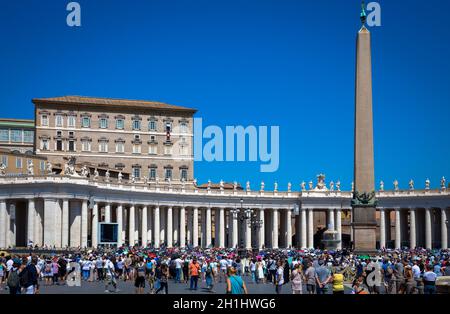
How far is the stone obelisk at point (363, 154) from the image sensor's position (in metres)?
40.3

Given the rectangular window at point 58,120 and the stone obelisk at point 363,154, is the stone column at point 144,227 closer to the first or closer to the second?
the rectangular window at point 58,120

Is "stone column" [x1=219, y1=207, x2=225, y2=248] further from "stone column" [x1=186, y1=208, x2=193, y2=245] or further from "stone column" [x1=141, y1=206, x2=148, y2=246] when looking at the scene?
"stone column" [x1=141, y1=206, x2=148, y2=246]

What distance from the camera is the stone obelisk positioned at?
4031cm

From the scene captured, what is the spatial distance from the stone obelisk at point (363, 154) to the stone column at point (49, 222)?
32957mm

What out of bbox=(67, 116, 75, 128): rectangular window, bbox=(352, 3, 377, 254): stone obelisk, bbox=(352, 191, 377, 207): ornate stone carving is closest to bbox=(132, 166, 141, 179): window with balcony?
bbox=(67, 116, 75, 128): rectangular window

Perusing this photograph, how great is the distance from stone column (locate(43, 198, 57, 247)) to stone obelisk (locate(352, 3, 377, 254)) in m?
33.0

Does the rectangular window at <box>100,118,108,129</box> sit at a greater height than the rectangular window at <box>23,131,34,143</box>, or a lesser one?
greater

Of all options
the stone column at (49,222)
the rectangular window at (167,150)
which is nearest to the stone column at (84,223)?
the stone column at (49,222)

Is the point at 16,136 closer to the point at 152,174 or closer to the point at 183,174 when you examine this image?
the point at 152,174

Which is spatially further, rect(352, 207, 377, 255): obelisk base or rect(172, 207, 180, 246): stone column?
rect(172, 207, 180, 246): stone column

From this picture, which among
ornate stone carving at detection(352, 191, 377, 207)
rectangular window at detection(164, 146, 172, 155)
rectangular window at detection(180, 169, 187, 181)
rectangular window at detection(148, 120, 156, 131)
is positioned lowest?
ornate stone carving at detection(352, 191, 377, 207)

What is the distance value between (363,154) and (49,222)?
35505mm

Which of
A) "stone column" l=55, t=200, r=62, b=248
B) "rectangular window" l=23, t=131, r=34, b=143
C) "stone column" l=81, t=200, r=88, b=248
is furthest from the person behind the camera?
"rectangular window" l=23, t=131, r=34, b=143
